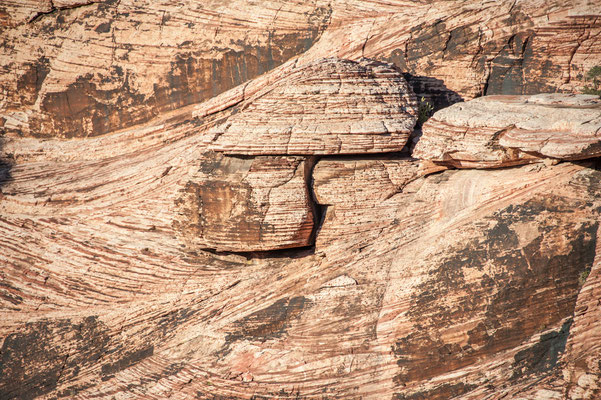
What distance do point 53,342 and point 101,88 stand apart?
6303 mm

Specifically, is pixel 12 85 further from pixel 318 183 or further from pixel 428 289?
pixel 428 289

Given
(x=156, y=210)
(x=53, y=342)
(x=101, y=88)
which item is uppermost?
(x=101, y=88)

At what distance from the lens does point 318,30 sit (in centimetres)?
1290

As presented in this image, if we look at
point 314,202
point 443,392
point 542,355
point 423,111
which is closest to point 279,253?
point 314,202

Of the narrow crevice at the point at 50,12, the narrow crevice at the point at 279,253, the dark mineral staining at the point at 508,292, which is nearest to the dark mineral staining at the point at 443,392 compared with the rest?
the dark mineral staining at the point at 508,292

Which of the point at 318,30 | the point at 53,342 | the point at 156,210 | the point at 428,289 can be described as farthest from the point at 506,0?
the point at 53,342

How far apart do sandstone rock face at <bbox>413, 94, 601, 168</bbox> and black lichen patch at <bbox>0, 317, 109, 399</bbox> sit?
773 cm

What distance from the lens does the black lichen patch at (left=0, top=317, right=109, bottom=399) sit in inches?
424

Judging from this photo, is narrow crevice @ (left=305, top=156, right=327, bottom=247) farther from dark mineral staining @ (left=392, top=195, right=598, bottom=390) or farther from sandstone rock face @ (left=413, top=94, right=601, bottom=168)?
dark mineral staining @ (left=392, top=195, right=598, bottom=390)

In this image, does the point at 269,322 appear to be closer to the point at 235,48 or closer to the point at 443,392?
the point at 443,392

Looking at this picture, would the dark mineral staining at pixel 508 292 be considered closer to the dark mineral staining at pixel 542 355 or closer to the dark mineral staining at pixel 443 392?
the dark mineral staining at pixel 542 355

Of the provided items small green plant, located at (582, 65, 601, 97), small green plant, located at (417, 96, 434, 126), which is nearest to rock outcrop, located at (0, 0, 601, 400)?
small green plant, located at (582, 65, 601, 97)

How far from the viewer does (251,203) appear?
34.1 feet

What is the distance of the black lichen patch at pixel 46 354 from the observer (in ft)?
35.4
